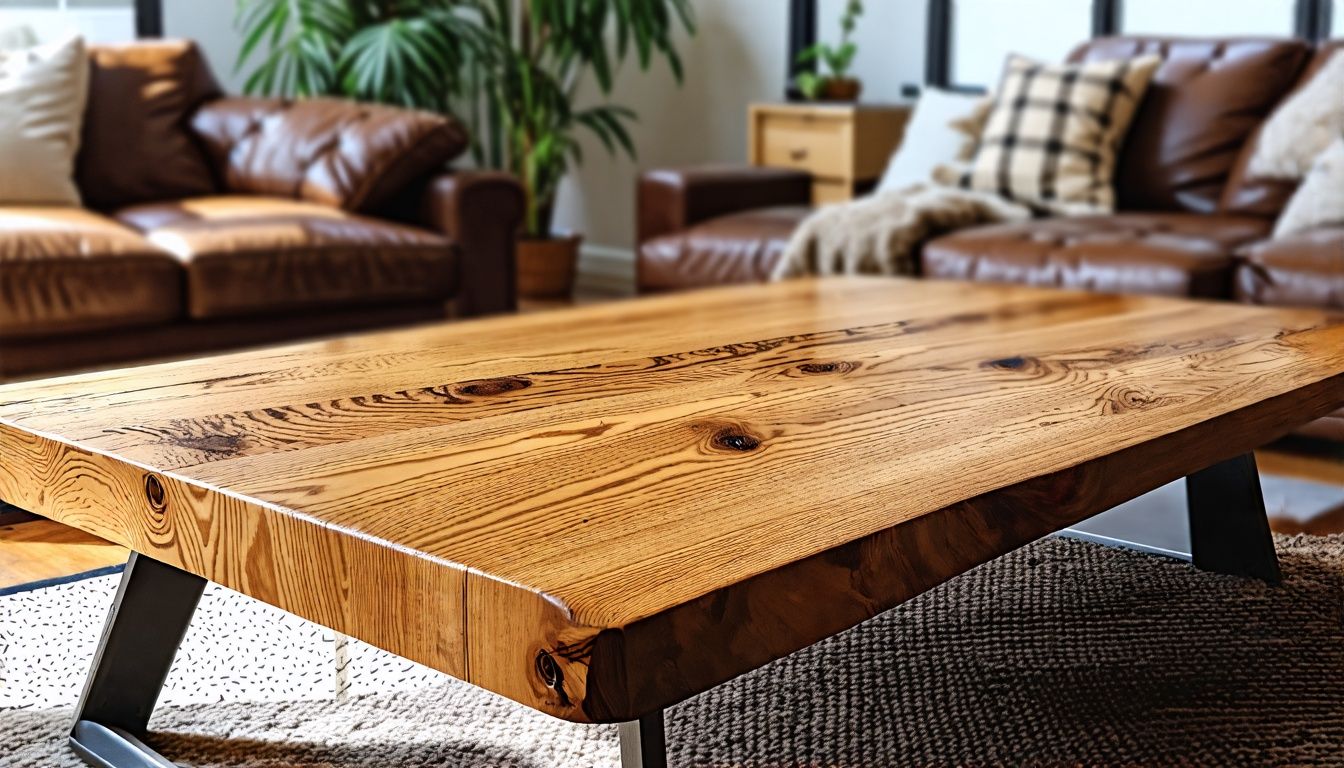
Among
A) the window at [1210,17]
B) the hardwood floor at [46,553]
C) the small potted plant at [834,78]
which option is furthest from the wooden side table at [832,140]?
the hardwood floor at [46,553]

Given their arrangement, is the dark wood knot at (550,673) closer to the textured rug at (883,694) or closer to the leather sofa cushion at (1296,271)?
the textured rug at (883,694)

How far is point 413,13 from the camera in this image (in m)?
5.05

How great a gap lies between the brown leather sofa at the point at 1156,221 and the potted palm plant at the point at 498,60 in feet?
3.71

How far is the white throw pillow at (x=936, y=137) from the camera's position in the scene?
3924 millimetres

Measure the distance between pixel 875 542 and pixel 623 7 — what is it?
4.23 meters

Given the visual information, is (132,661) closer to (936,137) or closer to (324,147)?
(324,147)

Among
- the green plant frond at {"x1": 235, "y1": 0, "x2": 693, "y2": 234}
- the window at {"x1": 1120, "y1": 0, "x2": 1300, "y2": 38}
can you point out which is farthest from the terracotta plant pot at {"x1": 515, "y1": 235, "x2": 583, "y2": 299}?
the window at {"x1": 1120, "y1": 0, "x2": 1300, "y2": 38}

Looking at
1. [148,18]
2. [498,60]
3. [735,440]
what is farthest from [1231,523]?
[148,18]

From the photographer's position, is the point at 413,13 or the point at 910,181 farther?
the point at 413,13

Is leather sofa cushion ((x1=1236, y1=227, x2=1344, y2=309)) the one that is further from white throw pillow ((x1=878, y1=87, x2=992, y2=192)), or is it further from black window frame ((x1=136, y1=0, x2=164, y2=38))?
black window frame ((x1=136, y1=0, x2=164, y2=38))

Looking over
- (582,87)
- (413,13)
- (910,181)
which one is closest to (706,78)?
(582,87)

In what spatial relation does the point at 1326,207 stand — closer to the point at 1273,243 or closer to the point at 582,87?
the point at 1273,243

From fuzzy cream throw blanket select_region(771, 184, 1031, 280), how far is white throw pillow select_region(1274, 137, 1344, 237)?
25.9 inches

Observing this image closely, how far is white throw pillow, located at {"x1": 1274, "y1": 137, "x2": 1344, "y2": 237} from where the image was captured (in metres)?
3.06
